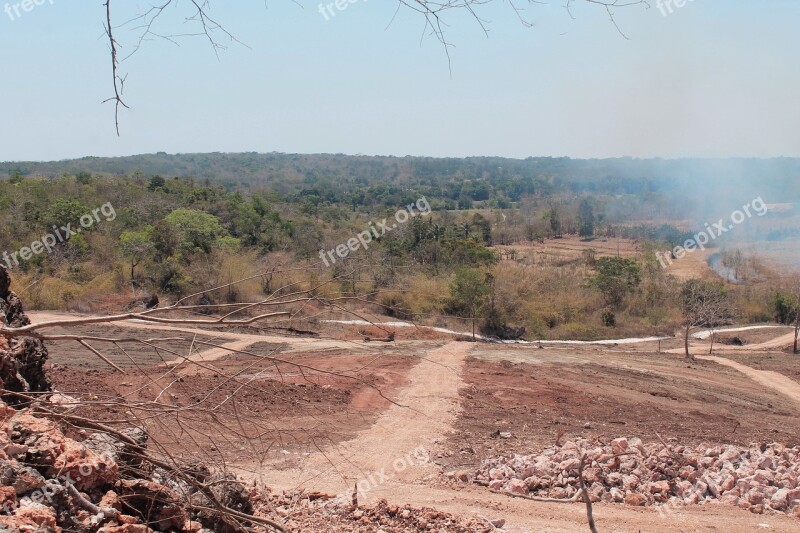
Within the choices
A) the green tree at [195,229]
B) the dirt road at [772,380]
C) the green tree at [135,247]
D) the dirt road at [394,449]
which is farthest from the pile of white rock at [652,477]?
the green tree at [195,229]

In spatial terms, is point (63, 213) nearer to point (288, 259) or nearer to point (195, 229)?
point (195, 229)

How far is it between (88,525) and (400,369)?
12.7 metres

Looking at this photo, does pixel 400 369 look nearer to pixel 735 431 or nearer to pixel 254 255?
pixel 735 431

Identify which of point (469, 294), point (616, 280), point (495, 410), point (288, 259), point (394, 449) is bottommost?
point (495, 410)

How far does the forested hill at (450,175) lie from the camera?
261 feet

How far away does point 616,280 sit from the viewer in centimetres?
3098

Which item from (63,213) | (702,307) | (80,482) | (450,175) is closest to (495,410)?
(80,482)

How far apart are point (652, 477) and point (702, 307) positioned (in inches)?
616

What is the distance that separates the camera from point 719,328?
29.4m

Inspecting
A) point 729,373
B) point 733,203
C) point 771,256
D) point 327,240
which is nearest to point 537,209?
point 733,203

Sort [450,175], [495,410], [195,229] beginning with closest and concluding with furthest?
[495,410], [195,229], [450,175]

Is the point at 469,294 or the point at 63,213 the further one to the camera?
the point at 63,213

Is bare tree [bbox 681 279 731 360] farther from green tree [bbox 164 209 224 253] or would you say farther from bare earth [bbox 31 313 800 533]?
green tree [bbox 164 209 224 253]

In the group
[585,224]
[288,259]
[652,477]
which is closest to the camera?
[652,477]
